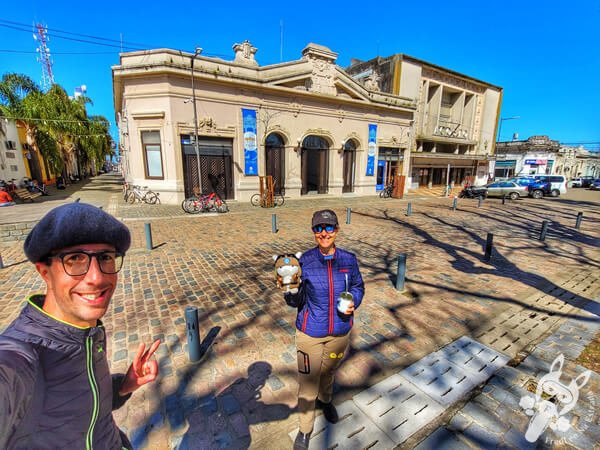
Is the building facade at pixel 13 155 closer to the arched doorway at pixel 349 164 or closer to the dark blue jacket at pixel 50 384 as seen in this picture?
the arched doorway at pixel 349 164

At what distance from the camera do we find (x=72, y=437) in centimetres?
111

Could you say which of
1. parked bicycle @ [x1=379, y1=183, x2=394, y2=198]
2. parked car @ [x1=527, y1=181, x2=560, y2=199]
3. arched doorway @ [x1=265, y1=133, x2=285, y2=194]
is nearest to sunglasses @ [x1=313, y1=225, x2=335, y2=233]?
arched doorway @ [x1=265, y1=133, x2=285, y2=194]

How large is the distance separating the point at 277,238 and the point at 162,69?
470 inches

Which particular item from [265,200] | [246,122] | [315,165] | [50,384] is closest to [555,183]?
[315,165]

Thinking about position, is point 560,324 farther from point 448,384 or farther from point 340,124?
point 340,124

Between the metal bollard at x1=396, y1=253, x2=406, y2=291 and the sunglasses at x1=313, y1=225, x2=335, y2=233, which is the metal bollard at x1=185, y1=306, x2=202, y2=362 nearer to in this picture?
the sunglasses at x1=313, y1=225, x2=335, y2=233

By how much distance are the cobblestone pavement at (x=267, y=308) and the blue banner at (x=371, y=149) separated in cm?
1351

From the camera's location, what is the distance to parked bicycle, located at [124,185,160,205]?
52.5 feet

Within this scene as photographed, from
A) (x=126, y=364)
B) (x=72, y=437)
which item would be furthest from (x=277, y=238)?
(x=72, y=437)

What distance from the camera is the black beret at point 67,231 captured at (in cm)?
106

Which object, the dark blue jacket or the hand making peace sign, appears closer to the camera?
the dark blue jacket

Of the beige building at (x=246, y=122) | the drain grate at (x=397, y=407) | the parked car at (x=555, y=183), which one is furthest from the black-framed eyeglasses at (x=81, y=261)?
the parked car at (x=555, y=183)

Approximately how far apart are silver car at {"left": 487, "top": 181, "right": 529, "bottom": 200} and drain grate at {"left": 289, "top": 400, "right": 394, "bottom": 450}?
25005 millimetres

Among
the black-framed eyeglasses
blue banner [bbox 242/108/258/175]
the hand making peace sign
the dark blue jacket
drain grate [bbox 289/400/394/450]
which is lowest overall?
drain grate [bbox 289/400/394/450]
